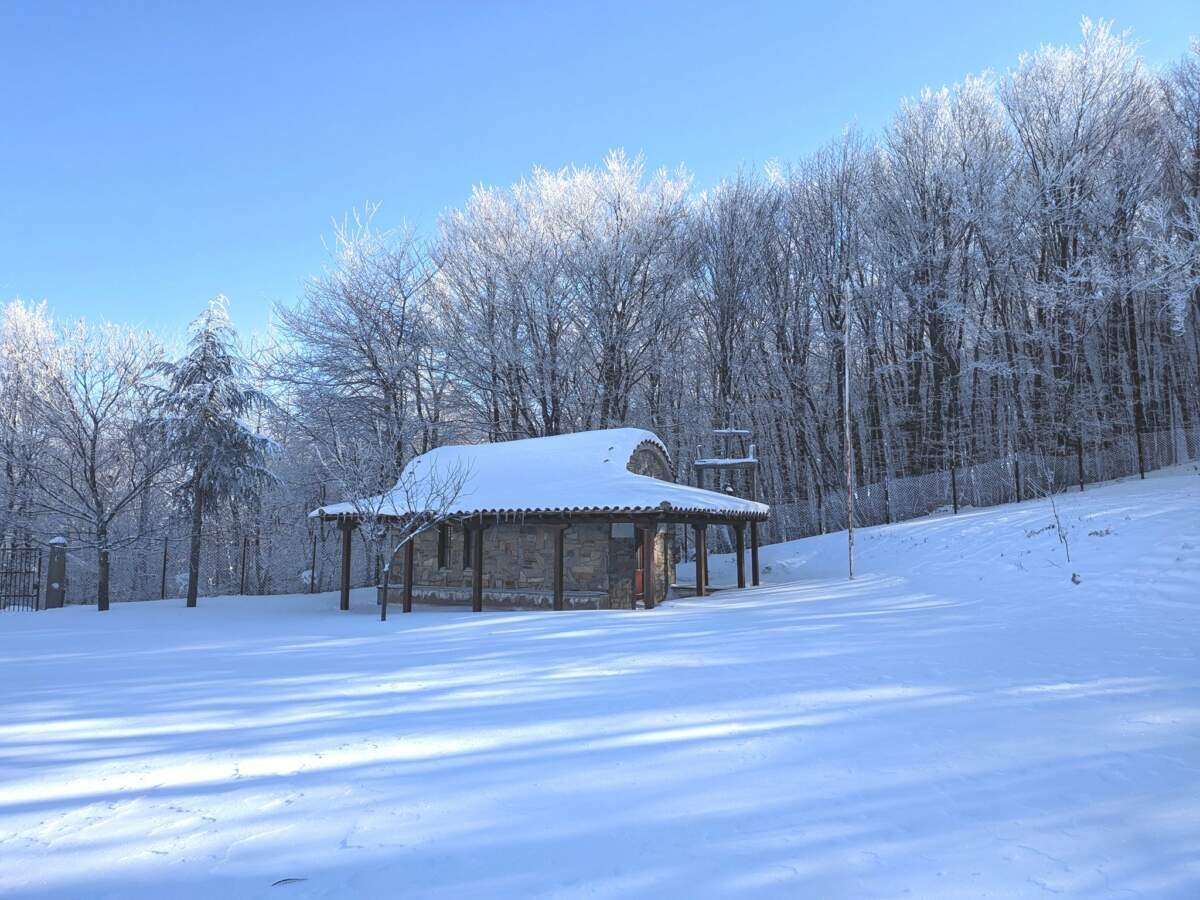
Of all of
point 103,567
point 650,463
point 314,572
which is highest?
point 650,463

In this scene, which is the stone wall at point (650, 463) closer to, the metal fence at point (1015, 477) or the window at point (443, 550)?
the window at point (443, 550)

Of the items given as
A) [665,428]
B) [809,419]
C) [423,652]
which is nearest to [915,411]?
[809,419]

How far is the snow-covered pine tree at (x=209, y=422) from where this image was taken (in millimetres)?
18875

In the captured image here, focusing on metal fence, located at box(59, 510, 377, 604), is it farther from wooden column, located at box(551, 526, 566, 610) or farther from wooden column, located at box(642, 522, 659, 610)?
wooden column, located at box(642, 522, 659, 610)

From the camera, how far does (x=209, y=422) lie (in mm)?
19172

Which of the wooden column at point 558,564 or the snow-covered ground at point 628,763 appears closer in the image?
the snow-covered ground at point 628,763

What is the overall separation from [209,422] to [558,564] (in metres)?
11.7

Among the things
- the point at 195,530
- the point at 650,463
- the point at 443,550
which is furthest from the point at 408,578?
the point at 195,530

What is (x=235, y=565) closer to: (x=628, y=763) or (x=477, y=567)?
(x=477, y=567)

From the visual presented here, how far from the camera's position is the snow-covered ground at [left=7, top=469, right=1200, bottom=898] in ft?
9.88

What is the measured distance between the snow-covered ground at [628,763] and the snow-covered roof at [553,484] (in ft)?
14.6

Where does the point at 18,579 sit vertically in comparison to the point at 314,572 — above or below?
above

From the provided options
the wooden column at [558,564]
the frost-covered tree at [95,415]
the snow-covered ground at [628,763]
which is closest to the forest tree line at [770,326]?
the frost-covered tree at [95,415]

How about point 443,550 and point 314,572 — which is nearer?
point 443,550
